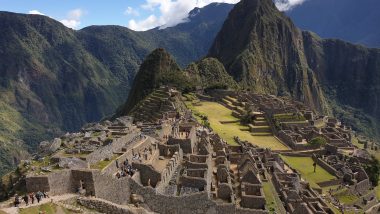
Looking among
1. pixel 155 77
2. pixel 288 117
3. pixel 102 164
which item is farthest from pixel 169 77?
pixel 102 164

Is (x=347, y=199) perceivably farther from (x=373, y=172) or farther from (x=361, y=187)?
(x=373, y=172)

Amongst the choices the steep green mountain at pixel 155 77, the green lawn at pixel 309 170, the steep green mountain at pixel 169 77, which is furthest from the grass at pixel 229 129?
the steep green mountain at pixel 155 77

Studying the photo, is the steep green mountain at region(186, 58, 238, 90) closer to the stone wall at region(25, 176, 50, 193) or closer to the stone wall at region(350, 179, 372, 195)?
the stone wall at region(350, 179, 372, 195)

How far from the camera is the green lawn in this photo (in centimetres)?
5899

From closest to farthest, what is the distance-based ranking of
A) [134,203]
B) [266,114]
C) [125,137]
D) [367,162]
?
[134,203] → [125,137] → [367,162] → [266,114]

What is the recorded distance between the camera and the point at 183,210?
28.5 meters

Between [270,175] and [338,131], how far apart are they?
55557 mm

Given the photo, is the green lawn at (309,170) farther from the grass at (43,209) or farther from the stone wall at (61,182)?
the grass at (43,209)

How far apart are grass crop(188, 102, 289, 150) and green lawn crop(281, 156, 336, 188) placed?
5.19m

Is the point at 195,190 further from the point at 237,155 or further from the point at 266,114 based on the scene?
the point at 266,114

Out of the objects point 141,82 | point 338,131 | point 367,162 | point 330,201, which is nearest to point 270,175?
point 330,201

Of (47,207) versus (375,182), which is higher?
(47,207)

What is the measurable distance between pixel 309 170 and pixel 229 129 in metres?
21.2

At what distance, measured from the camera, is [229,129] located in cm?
8131
